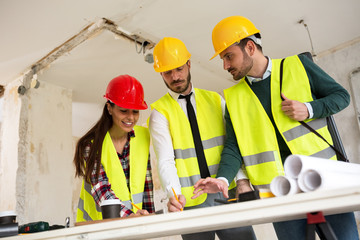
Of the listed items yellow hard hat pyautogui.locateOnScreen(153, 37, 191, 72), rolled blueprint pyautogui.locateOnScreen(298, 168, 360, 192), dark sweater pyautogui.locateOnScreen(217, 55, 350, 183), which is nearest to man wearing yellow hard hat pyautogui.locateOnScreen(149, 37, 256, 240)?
yellow hard hat pyautogui.locateOnScreen(153, 37, 191, 72)

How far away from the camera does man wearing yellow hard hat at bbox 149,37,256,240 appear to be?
2.08 meters

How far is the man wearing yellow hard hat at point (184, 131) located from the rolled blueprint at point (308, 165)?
892mm

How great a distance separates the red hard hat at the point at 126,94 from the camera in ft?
7.97

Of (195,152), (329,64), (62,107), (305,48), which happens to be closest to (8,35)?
(62,107)

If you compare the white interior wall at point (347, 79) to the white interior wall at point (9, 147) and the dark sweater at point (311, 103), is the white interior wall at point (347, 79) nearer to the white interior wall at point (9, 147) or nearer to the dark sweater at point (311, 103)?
the dark sweater at point (311, 103)

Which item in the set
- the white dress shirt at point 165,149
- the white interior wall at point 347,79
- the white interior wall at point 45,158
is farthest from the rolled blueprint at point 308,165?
the white interior wall at point 45,158

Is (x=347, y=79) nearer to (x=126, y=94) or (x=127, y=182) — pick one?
(x=126, y=94)

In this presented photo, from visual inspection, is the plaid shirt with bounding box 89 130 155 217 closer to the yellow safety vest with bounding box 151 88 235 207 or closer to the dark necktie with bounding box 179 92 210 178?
→ the yellow safety vest with bounding box 151 88 235 207

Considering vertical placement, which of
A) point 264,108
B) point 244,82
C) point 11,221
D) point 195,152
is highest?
point 244,82

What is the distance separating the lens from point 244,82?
2.06 m

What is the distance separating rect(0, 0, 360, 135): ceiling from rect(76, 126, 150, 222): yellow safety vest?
1.32 metres

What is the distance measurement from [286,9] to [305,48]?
91 centimetres

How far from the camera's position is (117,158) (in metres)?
2.34

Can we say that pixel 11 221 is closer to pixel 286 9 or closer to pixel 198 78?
pixel 286 9
